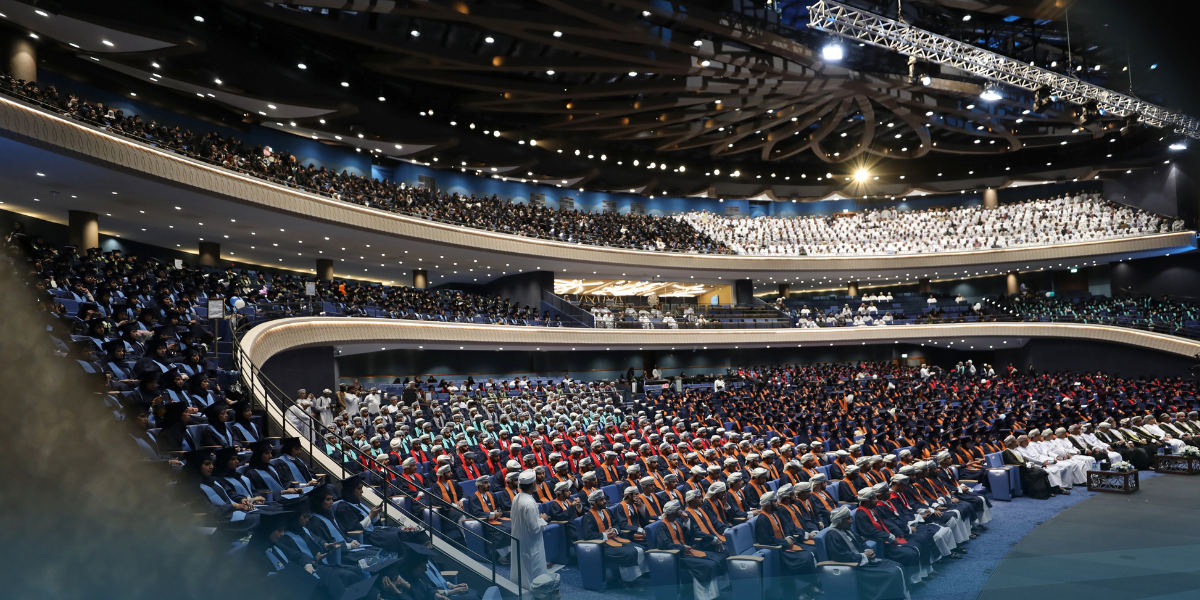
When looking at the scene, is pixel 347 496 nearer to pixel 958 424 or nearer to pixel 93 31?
pixel 958 424

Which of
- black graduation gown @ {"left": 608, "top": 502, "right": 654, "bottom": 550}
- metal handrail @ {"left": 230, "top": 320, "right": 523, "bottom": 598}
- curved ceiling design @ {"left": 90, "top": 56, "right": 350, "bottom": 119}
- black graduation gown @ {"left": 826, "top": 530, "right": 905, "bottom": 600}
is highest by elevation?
curved ceiling design @ {"left": 90, "top": 56, "right": 350, "bottom": 119}

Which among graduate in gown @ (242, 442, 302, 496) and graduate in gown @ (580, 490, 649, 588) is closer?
graduate in gown @ (242, 442, 302, 496)

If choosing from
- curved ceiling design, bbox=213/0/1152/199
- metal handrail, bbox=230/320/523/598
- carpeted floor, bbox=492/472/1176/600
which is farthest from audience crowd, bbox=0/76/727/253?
carpeted floor, bbox=492/472/1176/600

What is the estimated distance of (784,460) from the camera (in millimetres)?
12930

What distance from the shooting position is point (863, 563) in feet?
26.3

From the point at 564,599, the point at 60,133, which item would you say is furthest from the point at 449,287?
the point at 564,599

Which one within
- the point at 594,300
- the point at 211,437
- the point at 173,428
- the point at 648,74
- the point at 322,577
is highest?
the point at 648,74

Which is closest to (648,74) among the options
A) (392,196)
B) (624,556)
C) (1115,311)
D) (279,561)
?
(392,196)

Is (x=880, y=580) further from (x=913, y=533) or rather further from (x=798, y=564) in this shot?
(x=913, y=533)

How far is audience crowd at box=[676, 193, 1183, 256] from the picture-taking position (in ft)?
117

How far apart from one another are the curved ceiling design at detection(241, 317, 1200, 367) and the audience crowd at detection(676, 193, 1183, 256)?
5.06 meters

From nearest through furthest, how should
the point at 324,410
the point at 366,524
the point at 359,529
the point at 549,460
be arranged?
the point at 359,529 < the point at 366,524 < the point at 549,460 < the point at 324,410

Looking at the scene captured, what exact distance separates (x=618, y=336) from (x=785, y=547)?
2202 cm

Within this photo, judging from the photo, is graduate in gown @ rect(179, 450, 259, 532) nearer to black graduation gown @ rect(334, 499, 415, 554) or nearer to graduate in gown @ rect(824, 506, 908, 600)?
black graduation gown @ rect(334, 499, 415, 554)
